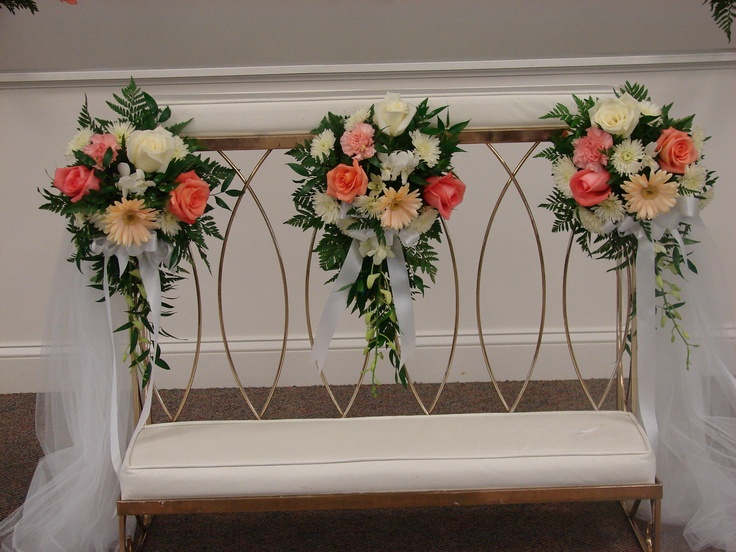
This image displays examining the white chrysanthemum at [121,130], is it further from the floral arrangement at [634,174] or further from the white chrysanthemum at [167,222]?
the floral arrangement at [634,174]

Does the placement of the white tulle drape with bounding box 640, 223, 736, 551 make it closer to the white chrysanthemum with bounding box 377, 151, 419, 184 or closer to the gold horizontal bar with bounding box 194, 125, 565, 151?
the gold horizontal bar with bounding box 194, 125, 565, 151

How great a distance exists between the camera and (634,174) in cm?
172

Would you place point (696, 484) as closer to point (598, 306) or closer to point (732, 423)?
point (732, 423)

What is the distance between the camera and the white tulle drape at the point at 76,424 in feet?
6.01

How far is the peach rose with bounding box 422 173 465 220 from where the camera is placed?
68.1 inches

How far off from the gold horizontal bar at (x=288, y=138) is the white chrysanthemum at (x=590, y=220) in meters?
0.19

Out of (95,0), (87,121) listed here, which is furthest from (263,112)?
(95,0)

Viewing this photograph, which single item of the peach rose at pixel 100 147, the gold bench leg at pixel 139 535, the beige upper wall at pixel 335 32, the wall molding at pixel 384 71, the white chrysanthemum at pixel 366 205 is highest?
the beige upper wall at pixel 335 32

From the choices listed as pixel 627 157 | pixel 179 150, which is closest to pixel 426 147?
pixel 627 157

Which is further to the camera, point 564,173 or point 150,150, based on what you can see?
point 564,173

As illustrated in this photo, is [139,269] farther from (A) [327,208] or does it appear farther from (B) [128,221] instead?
(A) [327,208]

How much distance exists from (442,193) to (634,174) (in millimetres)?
418

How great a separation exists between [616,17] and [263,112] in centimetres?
160

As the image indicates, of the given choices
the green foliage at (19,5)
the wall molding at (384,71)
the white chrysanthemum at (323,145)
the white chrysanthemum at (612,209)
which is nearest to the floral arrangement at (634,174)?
the white chrysanthemum at (612,209)
